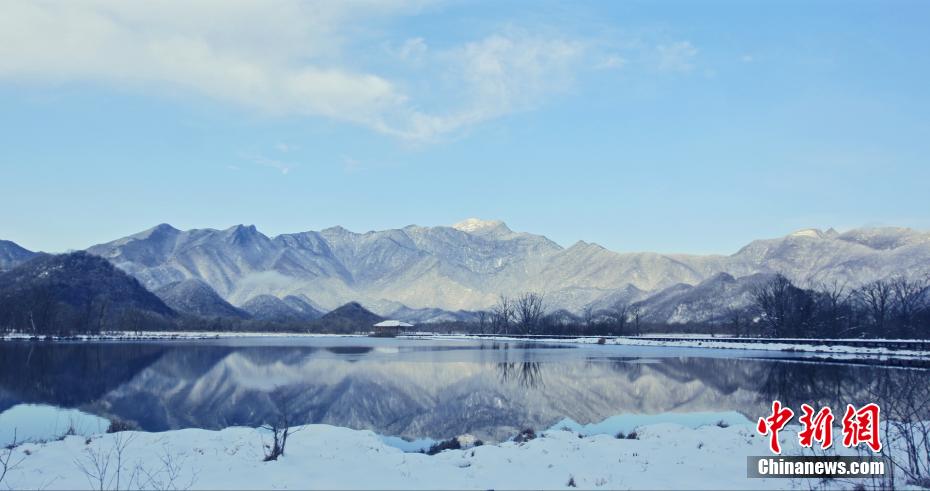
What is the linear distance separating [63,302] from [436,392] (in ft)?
515

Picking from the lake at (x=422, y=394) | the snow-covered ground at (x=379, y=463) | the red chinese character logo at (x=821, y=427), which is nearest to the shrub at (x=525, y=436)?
the lake at (x=422, y=394)

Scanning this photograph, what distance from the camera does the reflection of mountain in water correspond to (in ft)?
81.6

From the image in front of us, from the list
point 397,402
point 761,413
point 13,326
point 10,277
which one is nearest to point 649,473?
point 761,413

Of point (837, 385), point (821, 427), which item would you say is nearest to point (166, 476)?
point (821, 427)

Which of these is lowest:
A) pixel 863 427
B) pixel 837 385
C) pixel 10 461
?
pixel 837 385

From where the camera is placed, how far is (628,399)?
30203mm

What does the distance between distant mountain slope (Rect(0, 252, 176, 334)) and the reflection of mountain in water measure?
80273 mm

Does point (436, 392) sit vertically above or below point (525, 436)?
below

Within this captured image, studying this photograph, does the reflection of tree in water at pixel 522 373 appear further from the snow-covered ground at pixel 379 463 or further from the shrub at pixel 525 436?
the snow-covered ground at pixel 379 463

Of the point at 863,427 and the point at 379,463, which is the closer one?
the point at 863,427

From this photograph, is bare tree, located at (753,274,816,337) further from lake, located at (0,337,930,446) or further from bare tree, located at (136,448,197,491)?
bare tree, located at (136,448,197,491)

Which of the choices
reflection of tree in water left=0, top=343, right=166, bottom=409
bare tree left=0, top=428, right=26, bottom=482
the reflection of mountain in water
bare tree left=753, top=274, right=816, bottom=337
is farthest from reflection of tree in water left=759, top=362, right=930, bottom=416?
bare tree left=753, top=274, right=816, bottom=337

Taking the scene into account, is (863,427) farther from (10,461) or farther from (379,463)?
(10,461)

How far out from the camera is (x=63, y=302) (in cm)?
15588
